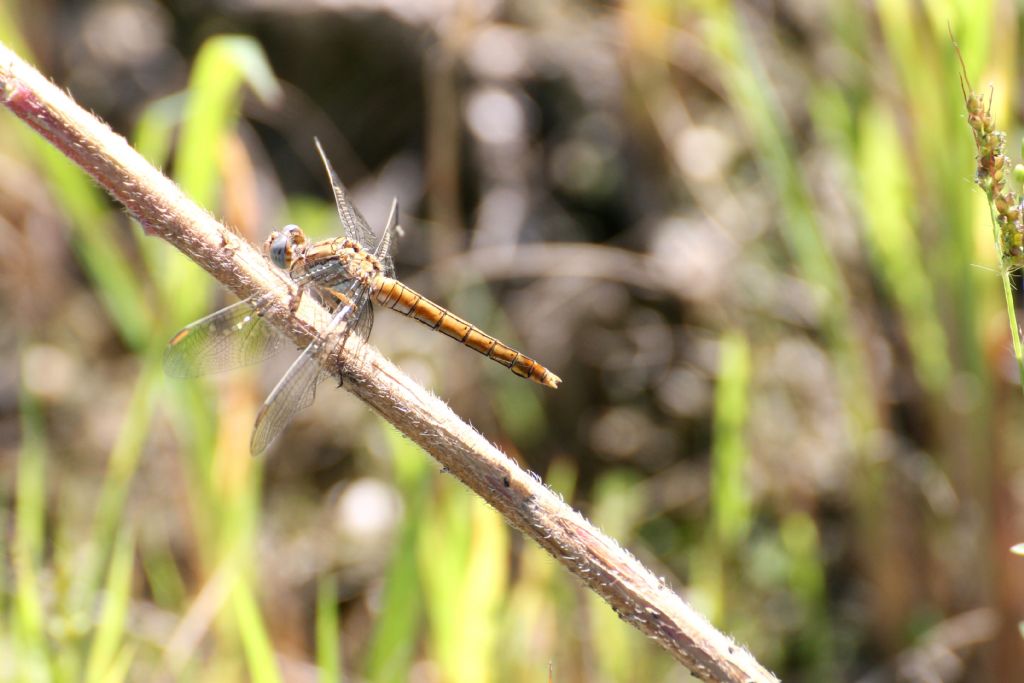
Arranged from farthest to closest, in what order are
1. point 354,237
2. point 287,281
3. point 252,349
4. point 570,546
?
1. point 354,237
2. point 252,349
3. point 287,281
4. point 570,546

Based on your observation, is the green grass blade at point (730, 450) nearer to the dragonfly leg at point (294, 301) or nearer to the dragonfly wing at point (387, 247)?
the dragonfly wing at point (387, 247)

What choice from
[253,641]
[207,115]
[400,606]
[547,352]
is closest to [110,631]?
[253,641]

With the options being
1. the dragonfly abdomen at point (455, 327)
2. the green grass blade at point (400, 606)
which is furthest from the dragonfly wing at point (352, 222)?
the green grass blade at point (400, 606)

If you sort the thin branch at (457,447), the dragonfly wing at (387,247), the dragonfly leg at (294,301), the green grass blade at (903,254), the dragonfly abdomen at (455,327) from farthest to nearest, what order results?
the green grass blade at (903,254) → the dragonfly wing at (387,247) → the dragonfly abdomen at (455,327) → the dragonfly leg at (294,301) → the thin branch at (457,447)

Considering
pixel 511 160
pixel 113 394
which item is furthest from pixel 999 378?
pixel 113 394

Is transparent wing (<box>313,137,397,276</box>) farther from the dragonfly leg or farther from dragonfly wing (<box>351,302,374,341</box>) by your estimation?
the dragonfly leg

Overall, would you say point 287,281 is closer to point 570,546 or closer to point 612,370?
point 570,546

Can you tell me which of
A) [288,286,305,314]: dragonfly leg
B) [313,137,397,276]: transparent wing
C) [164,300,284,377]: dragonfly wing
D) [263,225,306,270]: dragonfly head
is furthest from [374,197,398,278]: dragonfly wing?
[288,286,305,314]: dragonfly leg
